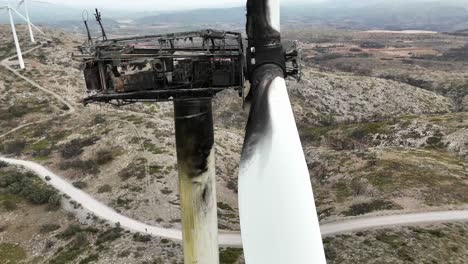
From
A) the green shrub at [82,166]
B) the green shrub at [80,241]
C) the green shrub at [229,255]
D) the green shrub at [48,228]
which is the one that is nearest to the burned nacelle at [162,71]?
the green shrub at [229,255]

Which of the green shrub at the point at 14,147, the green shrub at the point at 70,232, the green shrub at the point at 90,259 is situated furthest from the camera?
the green shrub at the point at 14,147

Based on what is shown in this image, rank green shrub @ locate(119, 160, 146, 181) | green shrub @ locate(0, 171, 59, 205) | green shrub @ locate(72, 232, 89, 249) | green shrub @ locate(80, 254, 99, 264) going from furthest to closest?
green shrub @ locate(119, 160, 146, 181)
green shrub @ locate(0, 171, 59, 205)
green shrub @ locate(72, 232, 89, 249)
green shrub @ locate(80, 254, 99, 264)

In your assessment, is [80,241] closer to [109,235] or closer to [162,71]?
[109,235]

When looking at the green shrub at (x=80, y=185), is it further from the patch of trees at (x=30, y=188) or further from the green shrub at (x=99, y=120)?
the green shrub at (x=99, y=120)

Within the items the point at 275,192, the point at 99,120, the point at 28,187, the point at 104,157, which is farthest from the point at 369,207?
the point at 99,120

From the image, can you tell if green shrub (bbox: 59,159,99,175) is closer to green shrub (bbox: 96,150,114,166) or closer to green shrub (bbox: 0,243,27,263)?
green shrub (bbox: 96,150,114,166)

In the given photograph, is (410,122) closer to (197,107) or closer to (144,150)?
(144,150)

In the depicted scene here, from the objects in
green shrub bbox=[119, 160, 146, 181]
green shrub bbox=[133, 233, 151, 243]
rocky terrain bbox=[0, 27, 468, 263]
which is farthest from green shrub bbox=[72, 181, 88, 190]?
green shrub bbox=[133, 233, 151, 243]
